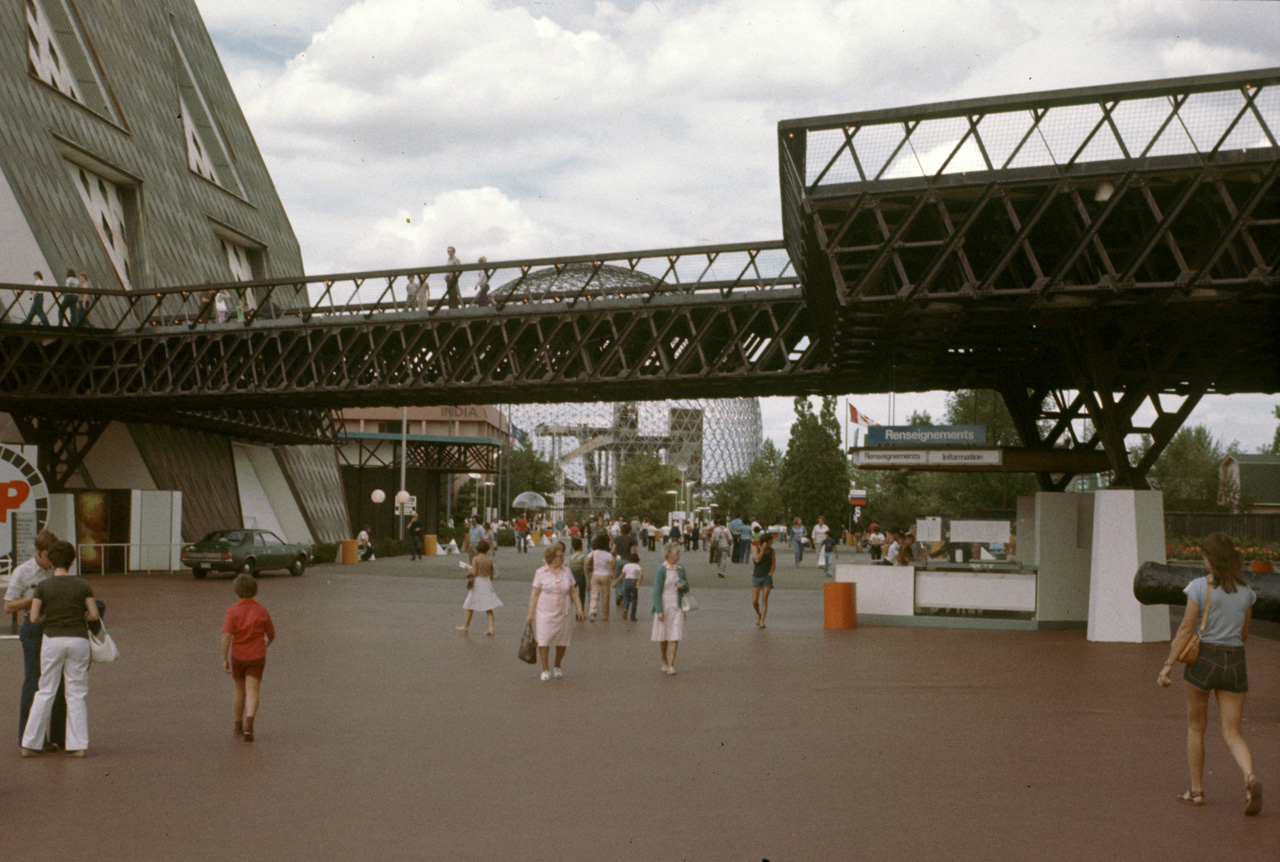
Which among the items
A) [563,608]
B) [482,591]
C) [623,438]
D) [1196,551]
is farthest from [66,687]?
[623,438]

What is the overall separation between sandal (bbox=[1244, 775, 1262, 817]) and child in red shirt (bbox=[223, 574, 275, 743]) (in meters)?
7.71

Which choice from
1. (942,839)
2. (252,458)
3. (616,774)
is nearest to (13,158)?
(252,458)

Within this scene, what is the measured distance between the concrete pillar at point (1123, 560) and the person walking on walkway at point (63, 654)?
17.4 metres

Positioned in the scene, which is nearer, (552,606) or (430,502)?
(552,606)

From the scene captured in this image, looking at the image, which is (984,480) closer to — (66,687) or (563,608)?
(563,608)

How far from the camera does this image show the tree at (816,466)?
67.1m

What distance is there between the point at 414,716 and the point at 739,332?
22140 mm

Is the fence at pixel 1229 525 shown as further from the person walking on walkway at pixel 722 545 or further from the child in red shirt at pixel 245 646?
the child in red shirt at pixel 245 646

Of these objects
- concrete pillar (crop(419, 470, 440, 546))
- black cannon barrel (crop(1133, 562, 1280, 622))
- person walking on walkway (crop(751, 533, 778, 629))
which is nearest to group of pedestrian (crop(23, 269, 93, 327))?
person walking on walkway (crop(751, 533, 778, 629))

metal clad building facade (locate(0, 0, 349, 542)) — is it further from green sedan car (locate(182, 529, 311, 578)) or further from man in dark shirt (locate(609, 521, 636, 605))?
man in dark shirt (locate(609, 521, 636, 605))


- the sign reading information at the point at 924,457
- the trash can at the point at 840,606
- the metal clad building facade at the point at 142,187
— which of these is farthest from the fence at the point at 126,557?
the sign reading information at the point at 924,457

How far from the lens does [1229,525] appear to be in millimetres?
53250

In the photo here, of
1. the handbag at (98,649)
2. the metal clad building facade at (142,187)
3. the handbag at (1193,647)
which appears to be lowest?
the handbag at (98,649)

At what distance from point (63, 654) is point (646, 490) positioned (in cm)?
9281
